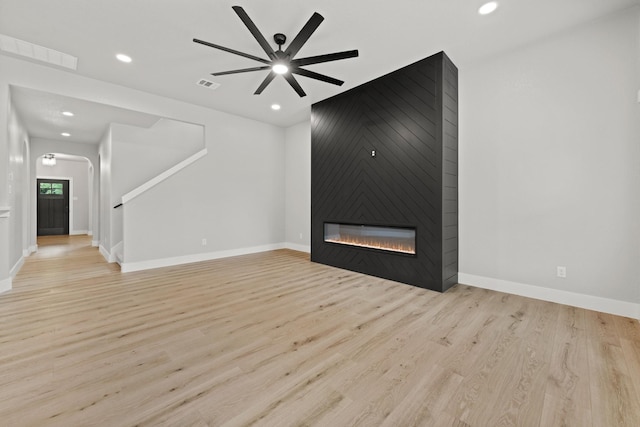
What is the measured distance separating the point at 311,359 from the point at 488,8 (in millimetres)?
3523

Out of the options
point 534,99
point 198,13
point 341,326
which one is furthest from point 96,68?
point 534,99

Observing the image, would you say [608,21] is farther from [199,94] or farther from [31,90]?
[31,90]

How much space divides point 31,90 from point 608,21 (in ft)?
22.5

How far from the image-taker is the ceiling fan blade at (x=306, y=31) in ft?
7.03

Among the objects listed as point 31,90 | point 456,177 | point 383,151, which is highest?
point 31,90

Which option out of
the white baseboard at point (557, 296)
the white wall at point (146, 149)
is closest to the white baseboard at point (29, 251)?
the white wall at point (146, 149)

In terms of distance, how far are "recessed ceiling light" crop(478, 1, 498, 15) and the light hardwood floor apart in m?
2.98

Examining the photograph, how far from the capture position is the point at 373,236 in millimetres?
4086

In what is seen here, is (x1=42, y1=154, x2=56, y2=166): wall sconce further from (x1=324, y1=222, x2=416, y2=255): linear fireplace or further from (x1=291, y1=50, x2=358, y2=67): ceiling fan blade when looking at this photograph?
(x1=291, y1=50, x2=358, y2=67): ceiling fan blade

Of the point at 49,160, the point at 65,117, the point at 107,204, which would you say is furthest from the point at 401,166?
the point at 49,160

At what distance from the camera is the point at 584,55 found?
277 cm

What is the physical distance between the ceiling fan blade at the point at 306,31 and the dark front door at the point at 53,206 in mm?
11045

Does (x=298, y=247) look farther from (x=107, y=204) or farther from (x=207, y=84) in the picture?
(x=107, y=204)

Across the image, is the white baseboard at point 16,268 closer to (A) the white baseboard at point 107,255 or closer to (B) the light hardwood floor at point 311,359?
(B) the light hardwood floor at point 311,359
